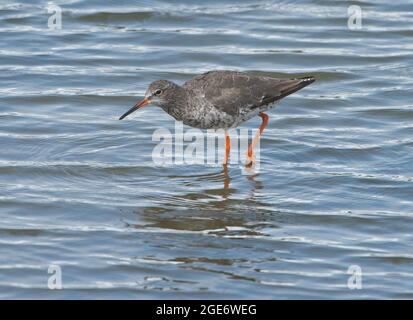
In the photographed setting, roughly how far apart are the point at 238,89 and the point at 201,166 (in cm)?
103

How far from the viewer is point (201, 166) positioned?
38.5ft

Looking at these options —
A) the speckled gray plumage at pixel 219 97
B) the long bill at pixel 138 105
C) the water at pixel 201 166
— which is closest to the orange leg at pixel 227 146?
the speckled gray plumage at pixel 219 97

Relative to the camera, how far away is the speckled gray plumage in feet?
38.1

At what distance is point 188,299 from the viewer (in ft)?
27.3

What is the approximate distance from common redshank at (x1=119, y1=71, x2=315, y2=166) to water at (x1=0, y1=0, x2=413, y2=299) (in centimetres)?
60

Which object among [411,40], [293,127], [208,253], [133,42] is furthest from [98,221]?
[411,40]

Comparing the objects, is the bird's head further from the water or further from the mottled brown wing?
the water

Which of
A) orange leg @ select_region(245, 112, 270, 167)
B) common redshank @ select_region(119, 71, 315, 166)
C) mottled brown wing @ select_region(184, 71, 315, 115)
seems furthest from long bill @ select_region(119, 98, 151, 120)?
orange leg @ select_region(245, 112, 270, 167)

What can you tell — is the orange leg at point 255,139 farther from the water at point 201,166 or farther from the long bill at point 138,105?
the long bill at point 138,105

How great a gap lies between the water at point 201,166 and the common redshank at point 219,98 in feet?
1.97

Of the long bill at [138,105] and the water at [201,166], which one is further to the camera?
the long bill at [138,105]

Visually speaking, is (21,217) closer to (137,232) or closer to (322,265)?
(137,232)

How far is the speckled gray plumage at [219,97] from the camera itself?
1160cm

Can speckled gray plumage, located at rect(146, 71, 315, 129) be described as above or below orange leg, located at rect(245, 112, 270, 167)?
above
